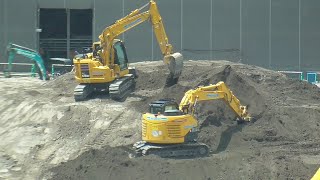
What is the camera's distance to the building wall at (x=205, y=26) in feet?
132

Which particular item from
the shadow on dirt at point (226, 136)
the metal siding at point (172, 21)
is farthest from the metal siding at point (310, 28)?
the shadow on dirt at point (226, 136)

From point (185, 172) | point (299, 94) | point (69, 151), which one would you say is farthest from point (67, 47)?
point (185, 172)

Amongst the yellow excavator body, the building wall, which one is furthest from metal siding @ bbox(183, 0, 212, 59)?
the yellow excavator body

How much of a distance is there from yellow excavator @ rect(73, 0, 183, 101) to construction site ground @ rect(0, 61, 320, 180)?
0.52 m

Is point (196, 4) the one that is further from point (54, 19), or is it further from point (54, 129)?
point (54, 129)

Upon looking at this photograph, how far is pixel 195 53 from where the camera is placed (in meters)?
40.9

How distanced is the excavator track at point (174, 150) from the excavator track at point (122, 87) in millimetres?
6422

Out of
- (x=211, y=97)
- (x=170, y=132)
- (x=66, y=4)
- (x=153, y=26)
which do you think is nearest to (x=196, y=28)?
(x=66, y=4)

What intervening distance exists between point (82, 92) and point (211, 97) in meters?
6.91

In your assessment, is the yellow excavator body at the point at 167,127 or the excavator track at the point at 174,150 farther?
the excavator track at the point at 174,150

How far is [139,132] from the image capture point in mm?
19172

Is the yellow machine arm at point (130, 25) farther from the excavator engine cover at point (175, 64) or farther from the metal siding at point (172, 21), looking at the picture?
the metal siding at point (172, 21)

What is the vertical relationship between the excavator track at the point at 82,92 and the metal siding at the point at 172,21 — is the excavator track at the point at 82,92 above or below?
below

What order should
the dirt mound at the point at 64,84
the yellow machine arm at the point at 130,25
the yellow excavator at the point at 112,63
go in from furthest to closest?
the dirt mound at the point at 64,84, the yellow machine arm at the point at 130,25, the yellow excavator at the point at 112,63
